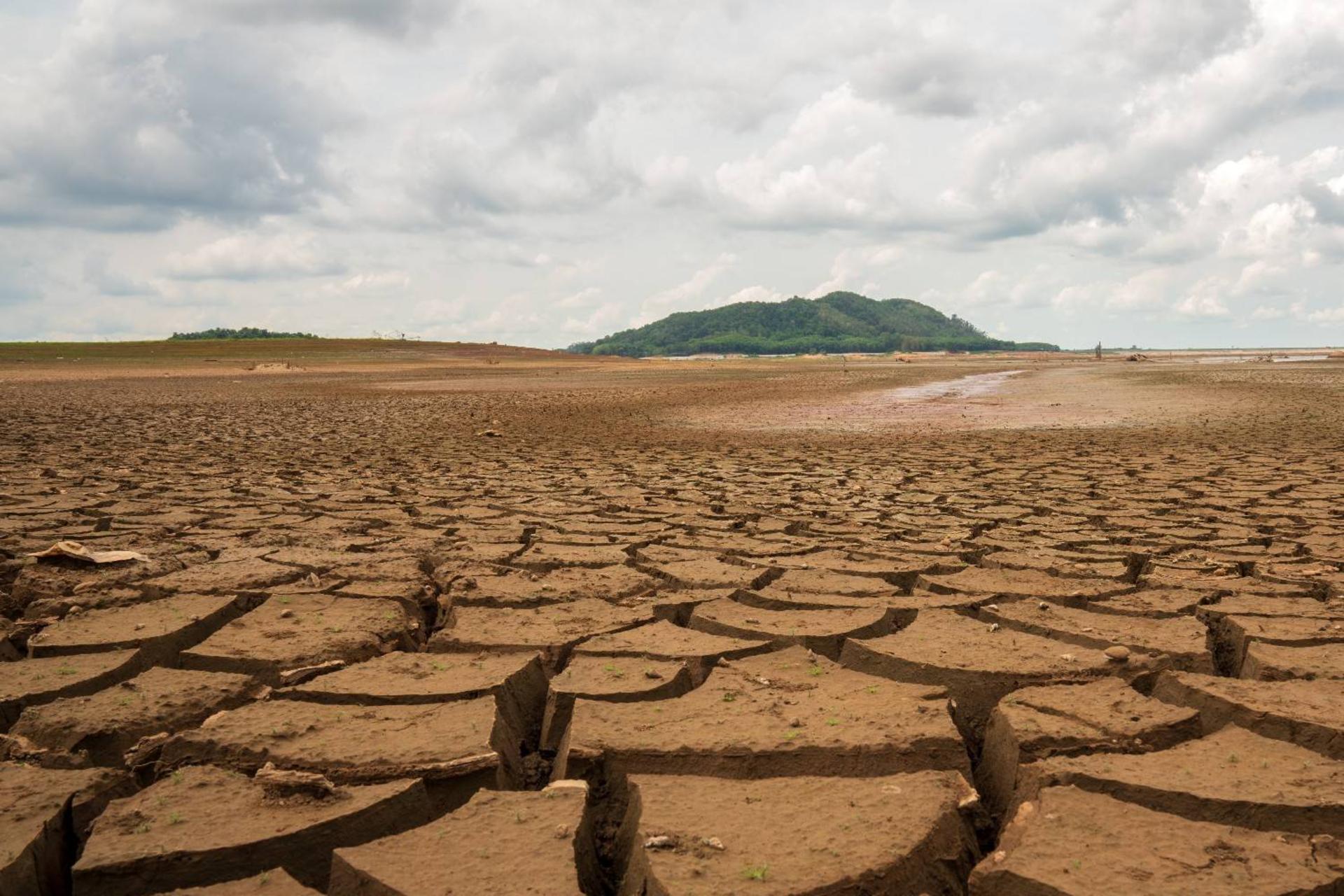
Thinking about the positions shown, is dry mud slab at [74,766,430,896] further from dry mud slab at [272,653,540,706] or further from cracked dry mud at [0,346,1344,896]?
dry mud slab at [272,653,540,706]

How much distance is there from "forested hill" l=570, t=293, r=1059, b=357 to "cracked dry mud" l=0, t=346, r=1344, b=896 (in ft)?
335

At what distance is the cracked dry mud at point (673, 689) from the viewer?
1.54m

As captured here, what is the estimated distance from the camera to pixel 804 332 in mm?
134750

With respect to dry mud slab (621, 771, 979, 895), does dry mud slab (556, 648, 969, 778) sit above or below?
above

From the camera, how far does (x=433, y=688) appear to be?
228 cm

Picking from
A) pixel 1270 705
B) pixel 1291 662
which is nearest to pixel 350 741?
pixel 1270 705

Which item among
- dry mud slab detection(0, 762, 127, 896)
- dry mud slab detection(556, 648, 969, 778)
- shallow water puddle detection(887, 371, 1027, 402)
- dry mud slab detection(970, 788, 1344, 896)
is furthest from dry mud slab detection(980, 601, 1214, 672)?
shallow water puddle detection(887, 371, 1027, 402)

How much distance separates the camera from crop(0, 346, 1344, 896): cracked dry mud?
1.54m

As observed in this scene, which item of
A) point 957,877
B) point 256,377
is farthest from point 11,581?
point 256,377

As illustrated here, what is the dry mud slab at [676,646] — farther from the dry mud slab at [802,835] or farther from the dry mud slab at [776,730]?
the dry mud slab at [802,835]

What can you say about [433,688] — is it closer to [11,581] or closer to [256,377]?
[11,581]

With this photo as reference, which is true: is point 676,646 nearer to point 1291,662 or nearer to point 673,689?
point 673,689

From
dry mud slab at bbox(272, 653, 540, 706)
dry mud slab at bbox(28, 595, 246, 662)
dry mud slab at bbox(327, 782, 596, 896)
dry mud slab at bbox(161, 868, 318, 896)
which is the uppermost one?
dry mud slab at bbox(28, 595, 246, 662)

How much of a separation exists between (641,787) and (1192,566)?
2.77 m
